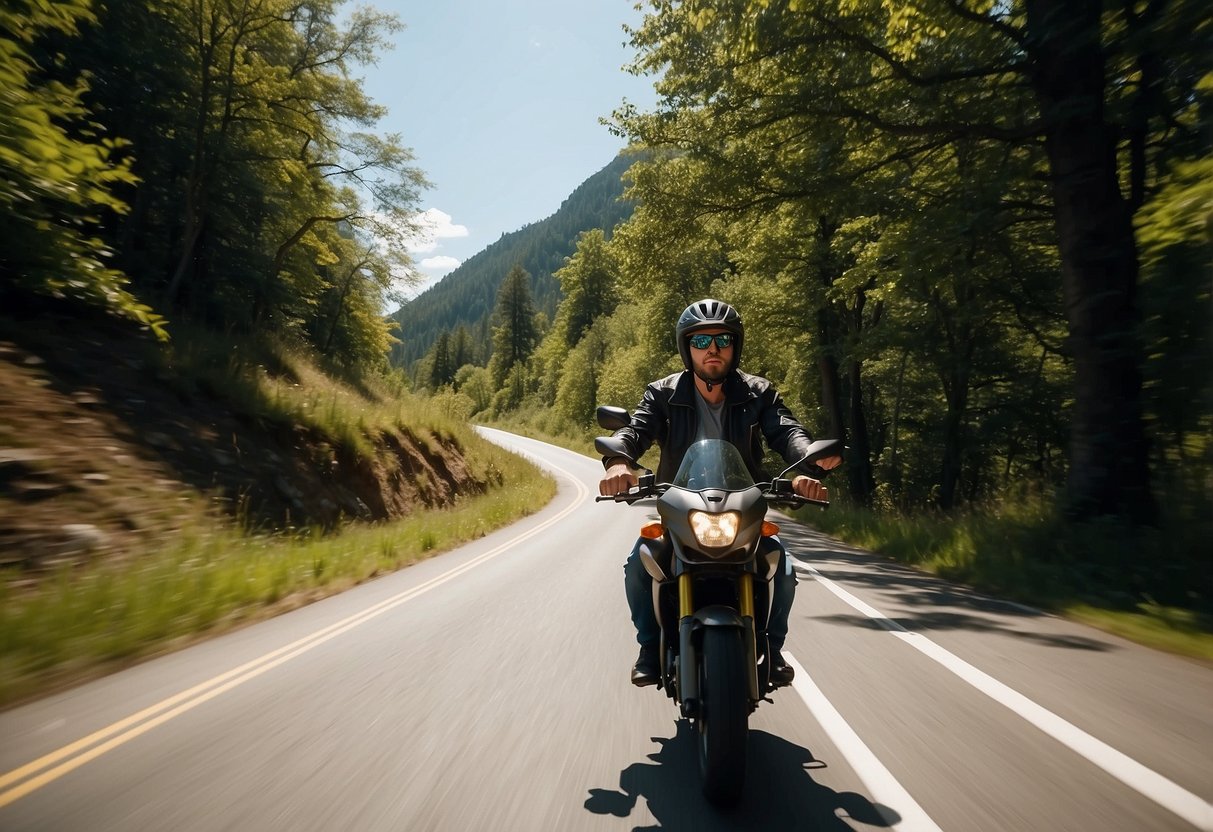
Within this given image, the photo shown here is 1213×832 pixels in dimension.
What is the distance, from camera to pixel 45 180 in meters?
7.59

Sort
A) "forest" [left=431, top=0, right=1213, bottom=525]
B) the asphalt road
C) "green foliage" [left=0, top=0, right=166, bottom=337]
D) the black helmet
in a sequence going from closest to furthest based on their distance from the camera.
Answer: the asphalt road → the black helmet → "green foliage" [left=0, top=0, right=166, bottom=337] → "forest" [left=431, top=0, right=1213, bottom=525]

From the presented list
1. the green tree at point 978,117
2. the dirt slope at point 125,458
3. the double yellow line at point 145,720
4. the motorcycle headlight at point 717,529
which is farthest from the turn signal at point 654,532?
the green tree at point 978,117

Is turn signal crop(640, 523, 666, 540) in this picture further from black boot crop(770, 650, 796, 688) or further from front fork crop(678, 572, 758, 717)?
black boot crop(770, 650, 796, 688)

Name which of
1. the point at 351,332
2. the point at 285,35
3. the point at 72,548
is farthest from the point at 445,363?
the point at 72,548

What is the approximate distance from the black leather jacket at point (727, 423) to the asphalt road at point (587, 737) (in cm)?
148

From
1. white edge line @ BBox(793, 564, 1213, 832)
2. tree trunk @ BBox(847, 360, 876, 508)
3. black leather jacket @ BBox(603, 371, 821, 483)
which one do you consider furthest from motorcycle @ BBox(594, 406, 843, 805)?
tree trunk @ BBox(847, 360, 876, 508)

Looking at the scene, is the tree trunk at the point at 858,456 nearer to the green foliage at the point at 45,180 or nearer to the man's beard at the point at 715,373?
the green foliage at the point at 45,180

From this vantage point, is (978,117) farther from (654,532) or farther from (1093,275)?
(654,532)

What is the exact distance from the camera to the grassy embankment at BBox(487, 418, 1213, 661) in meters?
5.73

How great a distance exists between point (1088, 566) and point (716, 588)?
646 cm

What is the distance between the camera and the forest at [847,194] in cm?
778

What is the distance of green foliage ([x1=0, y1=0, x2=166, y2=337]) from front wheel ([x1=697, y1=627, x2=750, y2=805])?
339 inches

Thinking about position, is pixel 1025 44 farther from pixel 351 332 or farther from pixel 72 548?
pixel 351 332

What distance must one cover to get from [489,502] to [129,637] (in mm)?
14102
